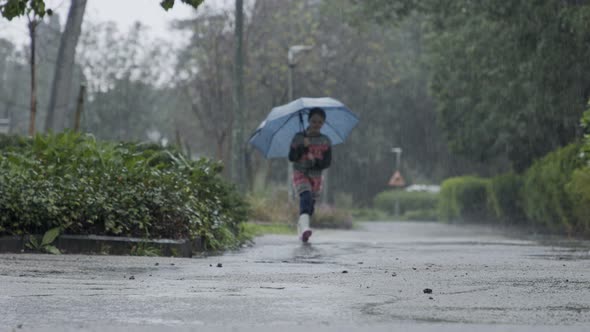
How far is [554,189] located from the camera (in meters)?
24.5

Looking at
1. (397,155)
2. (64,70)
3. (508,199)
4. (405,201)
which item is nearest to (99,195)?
(64,70)

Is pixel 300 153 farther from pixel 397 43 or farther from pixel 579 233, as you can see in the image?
pixel 397 43

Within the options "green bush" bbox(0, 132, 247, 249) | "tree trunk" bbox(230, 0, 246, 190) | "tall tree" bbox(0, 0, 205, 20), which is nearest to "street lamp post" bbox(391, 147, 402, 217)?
"tree trunk" bbox(230, 0, 246, 190)

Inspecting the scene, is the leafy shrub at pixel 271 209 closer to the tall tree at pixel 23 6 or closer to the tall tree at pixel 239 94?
the tall tree at pixel 239 94

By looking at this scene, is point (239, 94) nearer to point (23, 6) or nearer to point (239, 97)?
point (239, 97)

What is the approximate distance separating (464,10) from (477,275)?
22.9 metres

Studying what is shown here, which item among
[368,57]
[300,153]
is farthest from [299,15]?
[300,153]

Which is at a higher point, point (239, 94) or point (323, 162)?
point (239, 94)

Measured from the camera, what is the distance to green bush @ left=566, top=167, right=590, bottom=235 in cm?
2064

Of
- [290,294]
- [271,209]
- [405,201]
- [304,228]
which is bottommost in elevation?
[290,294]

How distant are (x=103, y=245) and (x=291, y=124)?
6293 mm

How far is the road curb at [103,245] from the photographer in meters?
11.6

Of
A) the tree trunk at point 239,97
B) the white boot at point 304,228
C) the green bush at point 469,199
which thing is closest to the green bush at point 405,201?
the green bush at point 469,199

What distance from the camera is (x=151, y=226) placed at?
12.8 metres
